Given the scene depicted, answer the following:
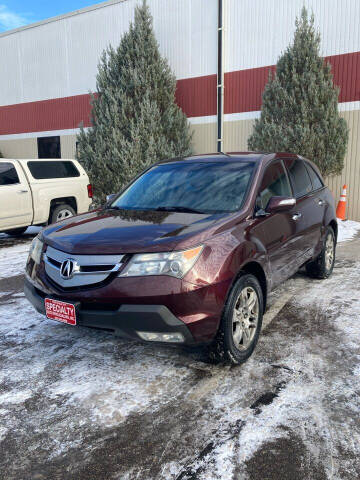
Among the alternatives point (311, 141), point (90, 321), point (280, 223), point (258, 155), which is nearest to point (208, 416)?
point (90, 321)

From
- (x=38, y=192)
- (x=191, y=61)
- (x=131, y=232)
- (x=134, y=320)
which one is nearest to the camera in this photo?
(x=134, y=320)

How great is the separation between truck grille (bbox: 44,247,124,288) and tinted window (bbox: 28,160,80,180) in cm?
662

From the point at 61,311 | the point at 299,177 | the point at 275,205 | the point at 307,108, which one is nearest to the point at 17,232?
the point at 299,177

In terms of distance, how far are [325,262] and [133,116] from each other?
32.3ft

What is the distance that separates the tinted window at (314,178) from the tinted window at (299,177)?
15 cm

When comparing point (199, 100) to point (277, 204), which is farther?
point (199, 100)

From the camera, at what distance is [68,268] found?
116 inches

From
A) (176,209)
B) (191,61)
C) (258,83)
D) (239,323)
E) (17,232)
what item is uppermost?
(191,61)

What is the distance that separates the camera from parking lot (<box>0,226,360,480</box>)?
2.21m

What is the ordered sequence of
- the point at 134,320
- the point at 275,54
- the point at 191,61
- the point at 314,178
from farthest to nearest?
the point at 191,61
the point at 275,54
the point at 314,178
the point at 134,320

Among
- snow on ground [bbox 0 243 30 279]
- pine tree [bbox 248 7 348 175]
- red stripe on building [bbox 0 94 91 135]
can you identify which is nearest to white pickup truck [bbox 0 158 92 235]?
snow on ground [bbox 0 243 30 279]

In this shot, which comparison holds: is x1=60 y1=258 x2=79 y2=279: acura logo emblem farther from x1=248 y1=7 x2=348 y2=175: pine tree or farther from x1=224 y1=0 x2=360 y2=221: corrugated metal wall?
x1=224 y1=0 x2=360 y2=221: corrugated metal wall

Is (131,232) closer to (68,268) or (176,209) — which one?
(68,268)

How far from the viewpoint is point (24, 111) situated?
19031 mm
